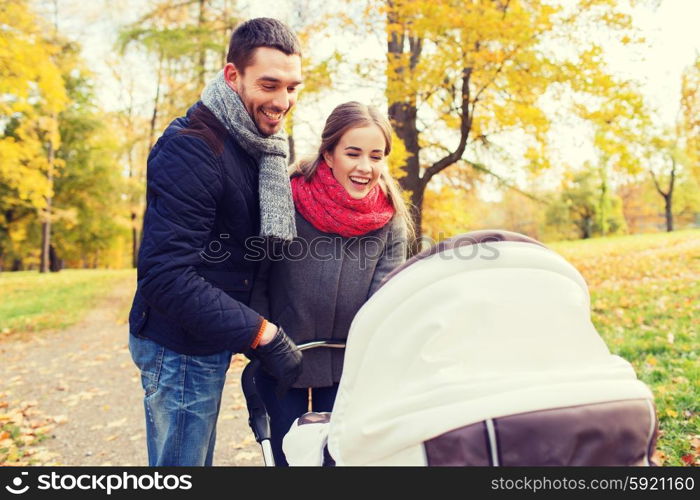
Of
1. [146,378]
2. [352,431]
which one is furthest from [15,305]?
[352,431]

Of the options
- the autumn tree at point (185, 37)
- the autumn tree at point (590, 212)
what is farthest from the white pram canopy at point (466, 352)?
the autumn tree at point (590, 212)

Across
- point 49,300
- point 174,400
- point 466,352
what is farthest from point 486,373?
point 49,300

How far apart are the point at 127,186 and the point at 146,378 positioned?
2413 centimetres

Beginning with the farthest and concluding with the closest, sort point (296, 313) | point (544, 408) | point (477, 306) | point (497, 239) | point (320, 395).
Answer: point (320, 395) → point (296, 313) → point (497, 239) → point (477, 306) → point (544, 408)

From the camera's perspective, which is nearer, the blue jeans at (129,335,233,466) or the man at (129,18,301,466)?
the man at (129,18,301,466)

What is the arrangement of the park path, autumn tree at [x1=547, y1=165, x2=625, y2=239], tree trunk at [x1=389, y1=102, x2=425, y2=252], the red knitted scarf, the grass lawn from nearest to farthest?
1. the red knitted scarf
2. the grass lawn
3. the park path
4. tree trunk at [x1=389, y1=102, x2=425, y2=252]
5. autumn tree at [x1=547, y1=165, x2=625, y2=239]

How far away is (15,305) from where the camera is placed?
1189 centimetres

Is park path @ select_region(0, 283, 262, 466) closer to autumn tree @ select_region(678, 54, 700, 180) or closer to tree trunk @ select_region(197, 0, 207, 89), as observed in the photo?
tree trunk @ select_region(197, 0, 207, 89)

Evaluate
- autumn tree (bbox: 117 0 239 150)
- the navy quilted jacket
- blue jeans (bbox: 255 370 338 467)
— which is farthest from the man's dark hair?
autumn tree (bbox: 117 0 239 150)

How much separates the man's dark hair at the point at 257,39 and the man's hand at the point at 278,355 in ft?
3.15

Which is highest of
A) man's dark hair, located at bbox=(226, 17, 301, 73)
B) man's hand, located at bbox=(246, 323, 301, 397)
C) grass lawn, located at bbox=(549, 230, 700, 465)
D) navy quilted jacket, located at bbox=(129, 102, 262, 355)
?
man's dark hair, located at bbox=(226, 17, 301, 73)

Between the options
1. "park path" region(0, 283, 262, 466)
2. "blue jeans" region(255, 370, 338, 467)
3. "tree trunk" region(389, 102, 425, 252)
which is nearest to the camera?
"blue jeans" region(255, 370, 338, 467)

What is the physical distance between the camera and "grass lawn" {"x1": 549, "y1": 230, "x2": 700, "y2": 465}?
134 inches
